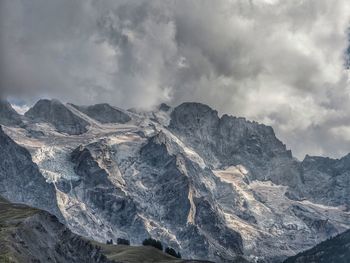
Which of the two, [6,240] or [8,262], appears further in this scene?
[6,240]

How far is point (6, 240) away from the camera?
199625mm

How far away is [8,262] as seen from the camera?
583 feet

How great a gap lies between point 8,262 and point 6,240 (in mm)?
22770
